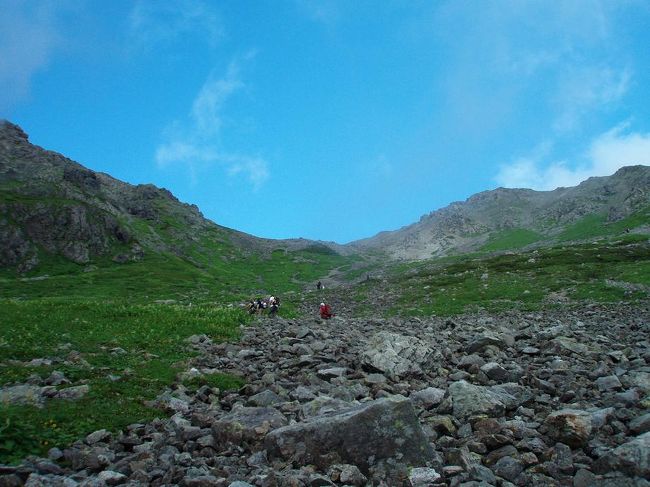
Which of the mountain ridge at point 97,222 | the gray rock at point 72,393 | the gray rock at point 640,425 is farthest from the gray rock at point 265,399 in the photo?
the mountain ridge at point 97,222

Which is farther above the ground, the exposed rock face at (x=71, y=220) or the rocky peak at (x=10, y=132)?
the rocky peak at (x=10, y=132)

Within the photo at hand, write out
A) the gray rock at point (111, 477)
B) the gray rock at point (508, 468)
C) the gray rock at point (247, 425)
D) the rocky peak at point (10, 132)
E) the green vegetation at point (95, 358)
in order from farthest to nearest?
the rocky peak at point (10, 132), the green vegetation at point (95, 358), the gray rock at point (247, 425), the gray rock at point (111, 477), the gray rock at point (508, 468)

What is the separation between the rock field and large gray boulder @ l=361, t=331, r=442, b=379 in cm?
5

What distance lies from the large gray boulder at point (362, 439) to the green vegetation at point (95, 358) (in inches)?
194

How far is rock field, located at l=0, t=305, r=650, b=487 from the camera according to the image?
26.2ft

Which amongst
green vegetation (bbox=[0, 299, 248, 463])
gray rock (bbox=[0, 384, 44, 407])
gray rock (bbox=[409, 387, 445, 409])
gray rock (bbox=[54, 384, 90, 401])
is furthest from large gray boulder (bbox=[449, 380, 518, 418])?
gray rock (bbox=[0, 384, 44, 407])

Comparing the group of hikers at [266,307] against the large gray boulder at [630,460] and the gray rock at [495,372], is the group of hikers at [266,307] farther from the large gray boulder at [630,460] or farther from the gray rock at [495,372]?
the large gray boulder at [630,460]

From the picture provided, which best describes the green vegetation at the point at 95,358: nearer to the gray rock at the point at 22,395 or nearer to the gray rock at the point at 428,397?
the gray rock at the point at 22,395

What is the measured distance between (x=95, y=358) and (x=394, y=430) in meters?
13.0

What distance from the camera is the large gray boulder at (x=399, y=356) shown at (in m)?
15.5

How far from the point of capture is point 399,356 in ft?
52.9

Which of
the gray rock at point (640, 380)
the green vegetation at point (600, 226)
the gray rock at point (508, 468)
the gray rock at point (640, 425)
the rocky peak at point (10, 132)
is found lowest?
the gray rock at point (508, 468)

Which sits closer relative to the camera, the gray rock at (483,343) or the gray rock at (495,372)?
the gray rock at (495,372)

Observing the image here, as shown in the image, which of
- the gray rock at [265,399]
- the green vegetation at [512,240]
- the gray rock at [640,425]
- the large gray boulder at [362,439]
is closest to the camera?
the large gray boulder at [362,439]
